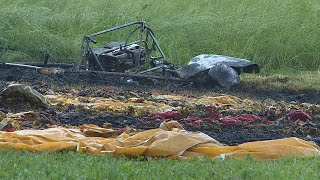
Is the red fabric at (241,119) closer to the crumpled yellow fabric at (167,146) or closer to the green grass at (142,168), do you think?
the crumpled yellow fabric at (167,146)

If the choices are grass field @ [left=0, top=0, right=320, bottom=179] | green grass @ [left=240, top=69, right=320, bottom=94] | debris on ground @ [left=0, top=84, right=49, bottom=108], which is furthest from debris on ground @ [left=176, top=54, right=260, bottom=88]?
debris on ground @ [left=0, top=84, right=49, bottom=108]

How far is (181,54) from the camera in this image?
2042 cm

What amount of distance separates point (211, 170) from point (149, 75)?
9.57 m

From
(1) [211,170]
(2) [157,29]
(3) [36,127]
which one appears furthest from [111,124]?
(2) [157,29]

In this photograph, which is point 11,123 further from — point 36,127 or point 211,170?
point 211,170

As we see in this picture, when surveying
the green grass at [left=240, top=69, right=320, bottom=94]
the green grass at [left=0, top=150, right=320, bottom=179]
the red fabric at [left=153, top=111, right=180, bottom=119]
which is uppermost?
the green grass at [left=0, top=150, right=320, bottom=179]

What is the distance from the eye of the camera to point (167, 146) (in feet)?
26.0

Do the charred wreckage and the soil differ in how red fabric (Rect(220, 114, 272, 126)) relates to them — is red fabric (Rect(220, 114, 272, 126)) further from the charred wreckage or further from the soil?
the charred wreckage

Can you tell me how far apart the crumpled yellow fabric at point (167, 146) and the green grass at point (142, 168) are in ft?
0.84

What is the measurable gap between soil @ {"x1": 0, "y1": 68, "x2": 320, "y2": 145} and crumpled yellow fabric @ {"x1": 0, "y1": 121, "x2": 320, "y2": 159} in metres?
1.14

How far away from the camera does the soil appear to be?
1014 centimetres

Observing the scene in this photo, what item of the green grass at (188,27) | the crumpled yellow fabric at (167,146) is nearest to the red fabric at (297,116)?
the crumpled yellow fabric at (167,146)

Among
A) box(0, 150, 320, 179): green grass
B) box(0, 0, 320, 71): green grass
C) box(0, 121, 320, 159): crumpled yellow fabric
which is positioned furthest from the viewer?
box(0, 0, 320, 71): green grass

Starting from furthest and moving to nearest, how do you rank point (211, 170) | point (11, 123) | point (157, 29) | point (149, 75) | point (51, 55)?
point (157, 29) → point (51, 55) → point (149, 75) → point (11, 123) → point (211, 170)
